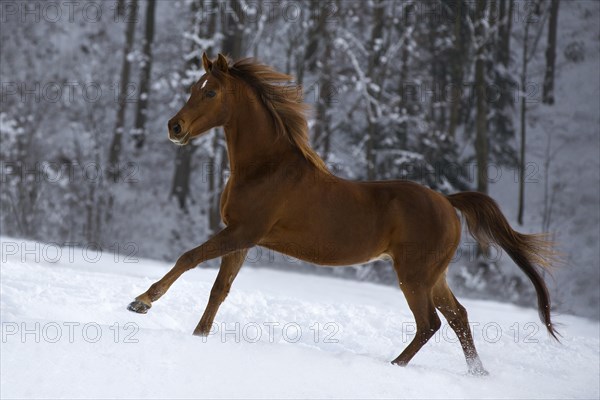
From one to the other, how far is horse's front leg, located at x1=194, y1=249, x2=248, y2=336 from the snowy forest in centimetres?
1001

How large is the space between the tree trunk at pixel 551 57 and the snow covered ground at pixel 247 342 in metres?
9.08

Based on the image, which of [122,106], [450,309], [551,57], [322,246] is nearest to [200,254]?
[322,246]

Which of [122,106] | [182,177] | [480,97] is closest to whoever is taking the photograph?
[480,97]

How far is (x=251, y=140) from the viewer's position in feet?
17.5

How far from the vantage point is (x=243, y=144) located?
5.33 m

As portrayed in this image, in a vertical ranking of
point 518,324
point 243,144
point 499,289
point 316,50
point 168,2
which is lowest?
point 499,289

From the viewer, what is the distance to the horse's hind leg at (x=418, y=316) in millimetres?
5598

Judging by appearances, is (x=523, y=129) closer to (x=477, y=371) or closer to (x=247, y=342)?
(x=477, y=371)

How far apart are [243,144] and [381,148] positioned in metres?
12.1

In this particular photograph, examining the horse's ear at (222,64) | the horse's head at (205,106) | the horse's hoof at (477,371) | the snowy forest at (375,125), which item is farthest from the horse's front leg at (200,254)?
the snowy forest at (375,125)

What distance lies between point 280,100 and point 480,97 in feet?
39.5

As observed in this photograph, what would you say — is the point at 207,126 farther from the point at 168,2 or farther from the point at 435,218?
the point at 168,2

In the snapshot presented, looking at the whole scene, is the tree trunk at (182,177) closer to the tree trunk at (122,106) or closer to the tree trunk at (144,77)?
the tree trunk at (144,77)

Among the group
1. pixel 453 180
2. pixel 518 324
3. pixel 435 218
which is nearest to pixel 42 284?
pixel 435 218
